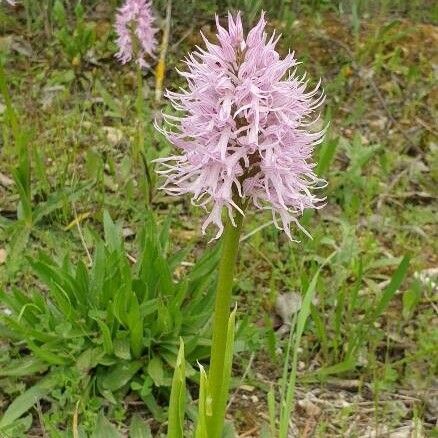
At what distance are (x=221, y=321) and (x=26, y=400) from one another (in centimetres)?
119

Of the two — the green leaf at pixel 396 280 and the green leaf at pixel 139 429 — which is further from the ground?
the green leaf at pixel 396 280

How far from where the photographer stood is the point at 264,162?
1748 mm

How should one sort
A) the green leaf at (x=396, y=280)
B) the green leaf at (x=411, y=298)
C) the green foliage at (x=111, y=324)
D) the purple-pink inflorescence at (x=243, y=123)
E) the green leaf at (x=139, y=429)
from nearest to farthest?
the purple-pink inflorescence at (x=243, y=123), the green leaf at (x=139, y=429), the green foliage at (x=111, y=324), the green leaf at (x=396, y=280), the green leaf at (x=411, y=298)

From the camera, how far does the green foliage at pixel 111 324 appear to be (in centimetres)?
284

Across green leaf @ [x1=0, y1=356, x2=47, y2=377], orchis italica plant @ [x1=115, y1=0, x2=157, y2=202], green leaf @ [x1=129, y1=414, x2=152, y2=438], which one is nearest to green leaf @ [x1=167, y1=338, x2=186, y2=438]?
green leaf @ [x1=129, y1=414, x2=152, y2=438]

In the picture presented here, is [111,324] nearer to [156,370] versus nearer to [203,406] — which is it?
[156,370]

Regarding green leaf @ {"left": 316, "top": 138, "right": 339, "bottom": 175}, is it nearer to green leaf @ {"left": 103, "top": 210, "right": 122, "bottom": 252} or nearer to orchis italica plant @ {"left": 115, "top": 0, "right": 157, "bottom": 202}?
orchis italica plant @ {"left": 115, "top": 0, "right": 157, "bottom": 202}

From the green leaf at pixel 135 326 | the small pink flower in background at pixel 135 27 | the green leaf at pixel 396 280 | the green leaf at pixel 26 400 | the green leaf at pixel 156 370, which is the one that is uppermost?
the small pink flower in background at pixel 135 27

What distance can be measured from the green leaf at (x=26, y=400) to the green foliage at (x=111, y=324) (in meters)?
0.02

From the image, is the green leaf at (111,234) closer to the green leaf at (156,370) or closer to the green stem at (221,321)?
the green leaf at (156,370)

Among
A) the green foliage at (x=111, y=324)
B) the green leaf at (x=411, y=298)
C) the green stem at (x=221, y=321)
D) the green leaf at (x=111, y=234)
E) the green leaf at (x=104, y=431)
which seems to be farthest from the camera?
the green leaf at (x=411, y=298)

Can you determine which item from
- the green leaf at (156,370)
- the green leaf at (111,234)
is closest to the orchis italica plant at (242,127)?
the green leaf at (156,370)

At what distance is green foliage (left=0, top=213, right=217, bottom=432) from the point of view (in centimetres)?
284

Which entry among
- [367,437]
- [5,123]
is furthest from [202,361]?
[5,123]
